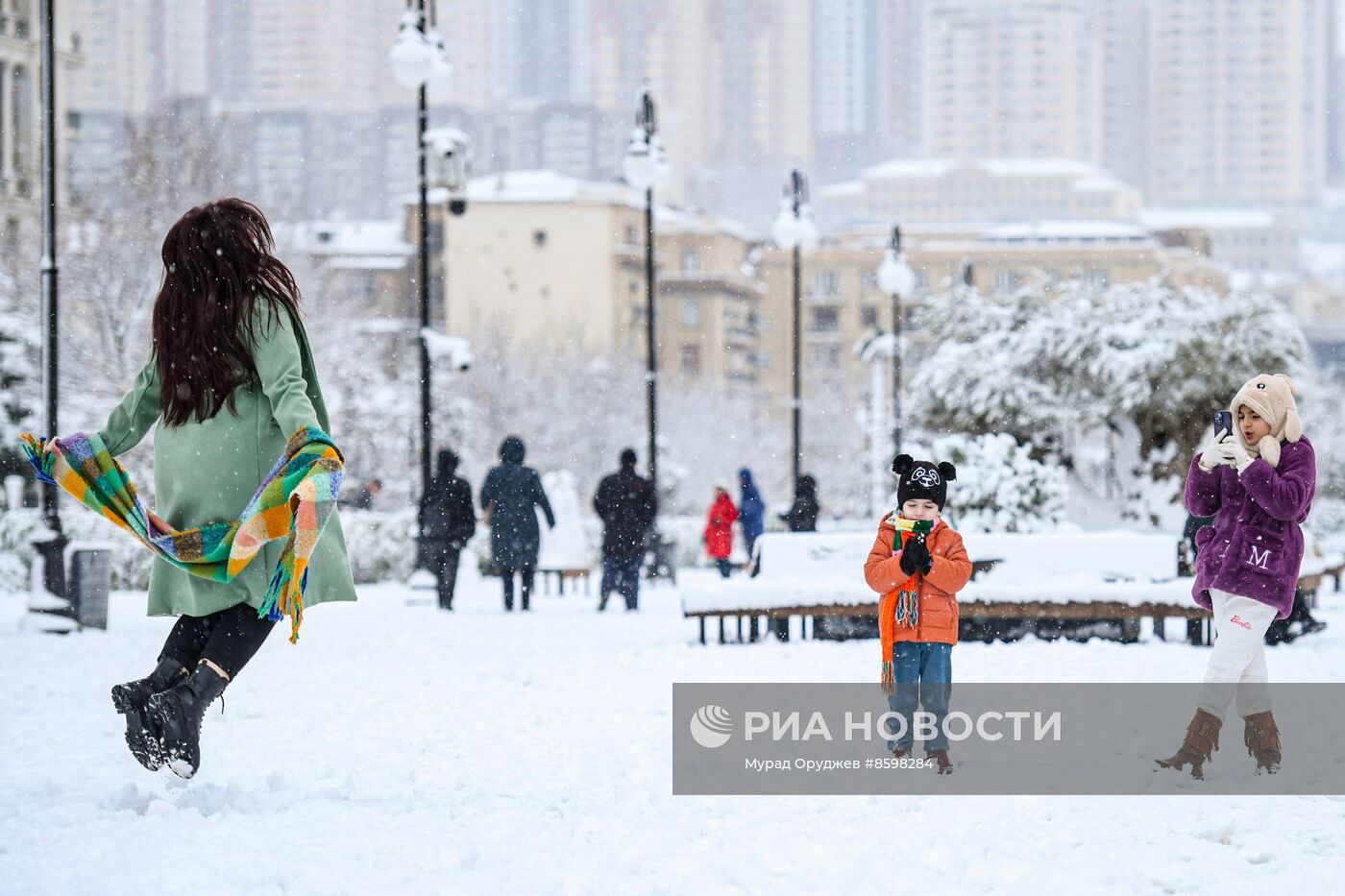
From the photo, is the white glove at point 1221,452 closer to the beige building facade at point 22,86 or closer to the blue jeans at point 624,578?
the blue jeans at point 624,578

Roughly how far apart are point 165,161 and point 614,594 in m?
21.2

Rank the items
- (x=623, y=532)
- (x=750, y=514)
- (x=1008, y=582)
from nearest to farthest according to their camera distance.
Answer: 1. (x=1008, y=582)
2. (x=623, y=532)
3. (x=750, y=514)

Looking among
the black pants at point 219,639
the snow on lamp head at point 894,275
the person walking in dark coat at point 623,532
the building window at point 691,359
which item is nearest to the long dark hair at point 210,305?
the black pants at point 219,639

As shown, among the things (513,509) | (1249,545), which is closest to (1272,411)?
(1249,545)

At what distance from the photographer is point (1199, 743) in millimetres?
6605

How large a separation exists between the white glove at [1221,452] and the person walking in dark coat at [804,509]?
502 inches

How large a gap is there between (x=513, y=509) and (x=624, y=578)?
137cm

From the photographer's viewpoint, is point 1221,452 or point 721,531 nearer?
point 1221,452

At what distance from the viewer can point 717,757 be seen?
6980mm

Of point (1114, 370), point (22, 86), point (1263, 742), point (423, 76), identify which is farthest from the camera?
point (22, 86)

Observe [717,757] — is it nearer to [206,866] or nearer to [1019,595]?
[206,866]

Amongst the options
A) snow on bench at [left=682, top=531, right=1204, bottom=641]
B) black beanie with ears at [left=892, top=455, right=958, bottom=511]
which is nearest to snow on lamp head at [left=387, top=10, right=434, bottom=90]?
snow on bench at [left=682, top=531, right=1204, bottom=641]

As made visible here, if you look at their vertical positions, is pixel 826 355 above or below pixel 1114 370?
below

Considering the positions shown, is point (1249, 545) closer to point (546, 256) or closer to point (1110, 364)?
point (1110, 364)
